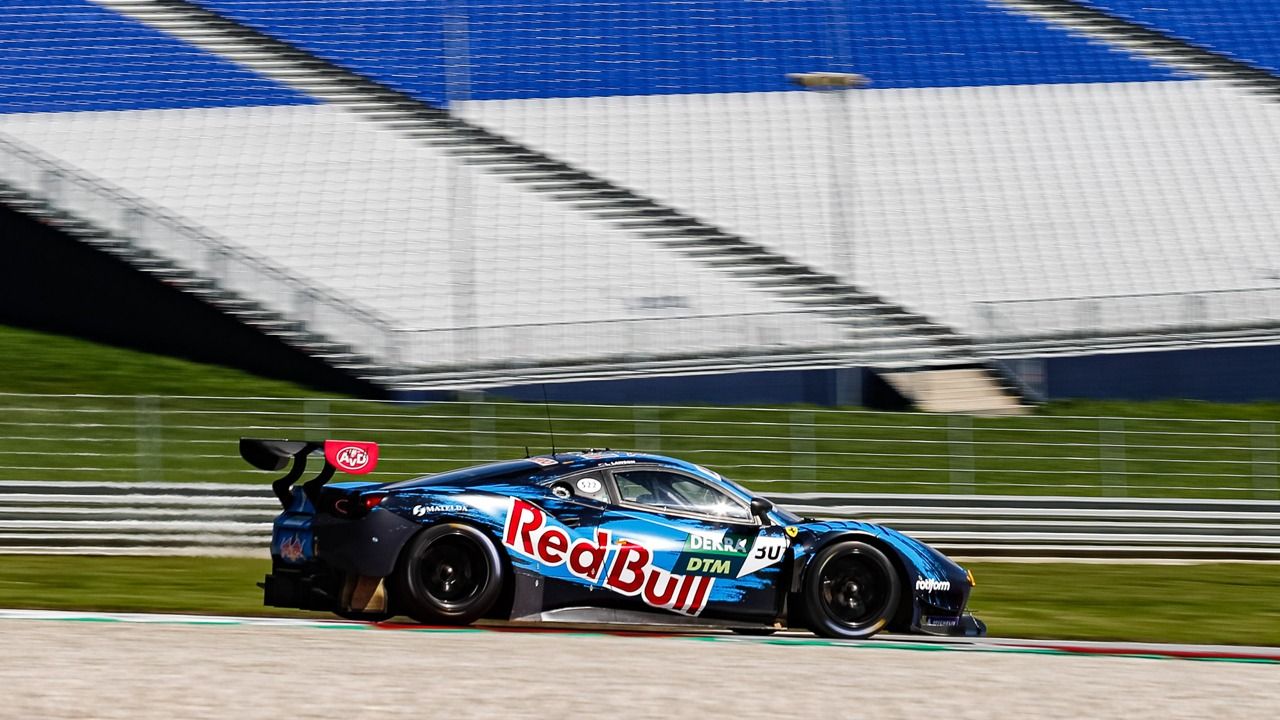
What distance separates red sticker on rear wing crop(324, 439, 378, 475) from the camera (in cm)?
805

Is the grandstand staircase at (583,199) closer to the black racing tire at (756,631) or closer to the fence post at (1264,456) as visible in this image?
the fence post at (1264,456)

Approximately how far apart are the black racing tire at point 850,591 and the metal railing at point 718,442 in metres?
6.93

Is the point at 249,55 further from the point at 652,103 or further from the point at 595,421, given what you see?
the point at 595,421

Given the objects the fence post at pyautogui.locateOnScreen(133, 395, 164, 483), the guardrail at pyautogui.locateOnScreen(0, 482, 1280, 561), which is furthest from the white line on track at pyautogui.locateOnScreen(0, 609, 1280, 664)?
the fence post at pyautogui.locateOnScreen(133, 395, 164, 483)

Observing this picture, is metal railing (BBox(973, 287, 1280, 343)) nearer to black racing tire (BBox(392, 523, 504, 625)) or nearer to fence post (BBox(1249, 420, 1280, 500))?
fence post (BBox(1249, 420, 1280, 500))

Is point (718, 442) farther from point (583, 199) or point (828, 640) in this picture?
point (828, 640)

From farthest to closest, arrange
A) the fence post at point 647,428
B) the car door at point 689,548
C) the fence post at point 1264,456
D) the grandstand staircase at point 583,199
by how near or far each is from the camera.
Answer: the grandstand staircase at point 583,199
the fence post at point 1264,456
the fence post at point 647,428
the car door at point 689,548

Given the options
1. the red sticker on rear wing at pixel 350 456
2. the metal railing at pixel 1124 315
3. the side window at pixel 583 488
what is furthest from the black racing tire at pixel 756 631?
the metal railing at pixel 1124 315

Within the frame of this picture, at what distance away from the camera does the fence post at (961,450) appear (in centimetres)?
1692

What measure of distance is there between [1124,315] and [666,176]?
7018mm

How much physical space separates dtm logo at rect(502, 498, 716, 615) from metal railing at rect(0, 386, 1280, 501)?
7.01 metres

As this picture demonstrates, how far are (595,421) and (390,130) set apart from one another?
9497 millimetres

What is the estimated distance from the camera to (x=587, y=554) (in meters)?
8.38

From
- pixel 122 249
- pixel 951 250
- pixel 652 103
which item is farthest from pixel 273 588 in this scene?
pixel 652 103
